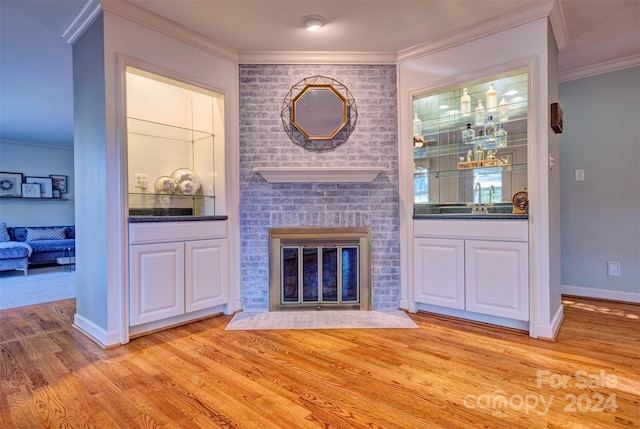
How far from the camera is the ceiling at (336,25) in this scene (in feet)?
7.73

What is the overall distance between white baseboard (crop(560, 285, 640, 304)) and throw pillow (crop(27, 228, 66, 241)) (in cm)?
830

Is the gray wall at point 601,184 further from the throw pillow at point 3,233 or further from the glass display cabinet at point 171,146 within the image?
the throw pillow at point 3,233

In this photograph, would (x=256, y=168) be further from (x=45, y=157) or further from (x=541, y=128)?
(x=45, y=157)

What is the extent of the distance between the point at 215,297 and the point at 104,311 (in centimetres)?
84

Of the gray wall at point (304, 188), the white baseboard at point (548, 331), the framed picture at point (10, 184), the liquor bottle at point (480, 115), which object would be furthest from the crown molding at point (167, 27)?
the framed picture at point (10, 184)

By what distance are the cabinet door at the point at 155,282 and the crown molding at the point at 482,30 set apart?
8.71ft

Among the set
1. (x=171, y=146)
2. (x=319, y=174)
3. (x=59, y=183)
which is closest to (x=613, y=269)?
(x=319, y=174)

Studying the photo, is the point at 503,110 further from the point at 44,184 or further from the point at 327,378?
the point at 44,184

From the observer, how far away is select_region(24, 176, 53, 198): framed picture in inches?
259

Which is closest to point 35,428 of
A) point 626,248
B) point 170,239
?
point 170,239

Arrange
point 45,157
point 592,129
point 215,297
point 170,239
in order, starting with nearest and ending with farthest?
1. point 170,239
2. point 215,297
3. point 592,129
4. point 45,157

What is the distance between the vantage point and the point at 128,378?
6.12 feet

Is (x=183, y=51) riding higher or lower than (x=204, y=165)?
higher

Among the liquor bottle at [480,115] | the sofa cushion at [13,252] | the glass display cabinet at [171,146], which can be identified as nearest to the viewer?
the glass display cabinet at [171,146]
